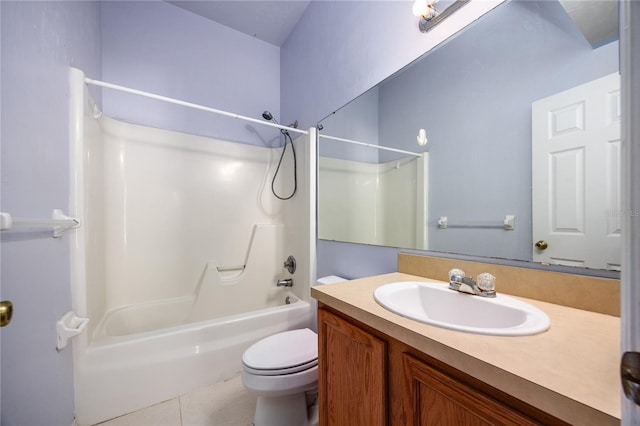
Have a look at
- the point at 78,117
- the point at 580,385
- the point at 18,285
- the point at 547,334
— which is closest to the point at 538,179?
the point at 547,334

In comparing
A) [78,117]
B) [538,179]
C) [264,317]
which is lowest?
[264,317]

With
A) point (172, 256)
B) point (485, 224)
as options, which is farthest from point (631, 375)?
point (172, 256)

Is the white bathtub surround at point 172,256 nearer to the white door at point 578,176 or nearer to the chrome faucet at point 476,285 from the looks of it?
the chrome faucet at point 476,285

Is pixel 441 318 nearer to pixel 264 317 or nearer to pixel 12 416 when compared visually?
pixel 264 317

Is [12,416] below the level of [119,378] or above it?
above

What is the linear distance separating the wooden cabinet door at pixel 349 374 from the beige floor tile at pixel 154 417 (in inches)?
34.6

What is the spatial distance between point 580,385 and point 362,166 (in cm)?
127

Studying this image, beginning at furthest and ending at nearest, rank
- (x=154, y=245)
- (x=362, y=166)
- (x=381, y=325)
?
(x=154, y=245)
(x=362, y=166)
(x=381, y=325)

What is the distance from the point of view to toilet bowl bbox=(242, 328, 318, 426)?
1053 mm

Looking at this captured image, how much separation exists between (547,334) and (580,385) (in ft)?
0.62

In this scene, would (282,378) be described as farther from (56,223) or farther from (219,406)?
(56,223)

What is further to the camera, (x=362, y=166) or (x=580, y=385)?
(x=362, y=166)

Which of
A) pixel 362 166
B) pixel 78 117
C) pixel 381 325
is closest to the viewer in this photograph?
pixel 381 325

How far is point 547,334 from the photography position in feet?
1.79
